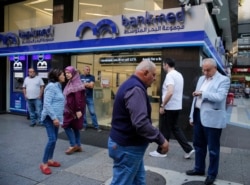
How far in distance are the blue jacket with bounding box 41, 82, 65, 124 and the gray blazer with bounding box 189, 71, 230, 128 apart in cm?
226

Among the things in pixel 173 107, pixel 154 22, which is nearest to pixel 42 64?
pixel 154 22

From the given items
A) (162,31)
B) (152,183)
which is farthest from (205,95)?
(162,31)

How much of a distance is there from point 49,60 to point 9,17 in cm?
329

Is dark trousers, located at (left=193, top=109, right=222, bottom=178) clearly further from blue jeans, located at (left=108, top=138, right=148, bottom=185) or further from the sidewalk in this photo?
blue jeans, located at (left=108, top=138, right=148, bottom=185)

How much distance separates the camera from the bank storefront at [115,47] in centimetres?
619

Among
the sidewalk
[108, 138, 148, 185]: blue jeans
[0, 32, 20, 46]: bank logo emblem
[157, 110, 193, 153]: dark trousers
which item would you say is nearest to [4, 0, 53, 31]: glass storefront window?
[0, 32, 20, 46]: bank logo emblem

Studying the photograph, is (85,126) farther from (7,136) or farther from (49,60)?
(49,60)

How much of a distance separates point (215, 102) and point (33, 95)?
232 inches

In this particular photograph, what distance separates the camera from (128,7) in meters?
7.74

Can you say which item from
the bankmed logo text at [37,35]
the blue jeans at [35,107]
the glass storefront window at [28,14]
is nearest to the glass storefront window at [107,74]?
the bankmed logo text at [37,35]

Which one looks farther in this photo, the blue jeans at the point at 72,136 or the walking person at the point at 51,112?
the blue jeans at the point at 72,136

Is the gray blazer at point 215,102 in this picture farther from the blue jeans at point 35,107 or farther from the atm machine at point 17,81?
the atm machine at point 17,81

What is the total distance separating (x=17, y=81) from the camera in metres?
10.2

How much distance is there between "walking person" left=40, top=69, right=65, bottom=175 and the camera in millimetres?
4270
